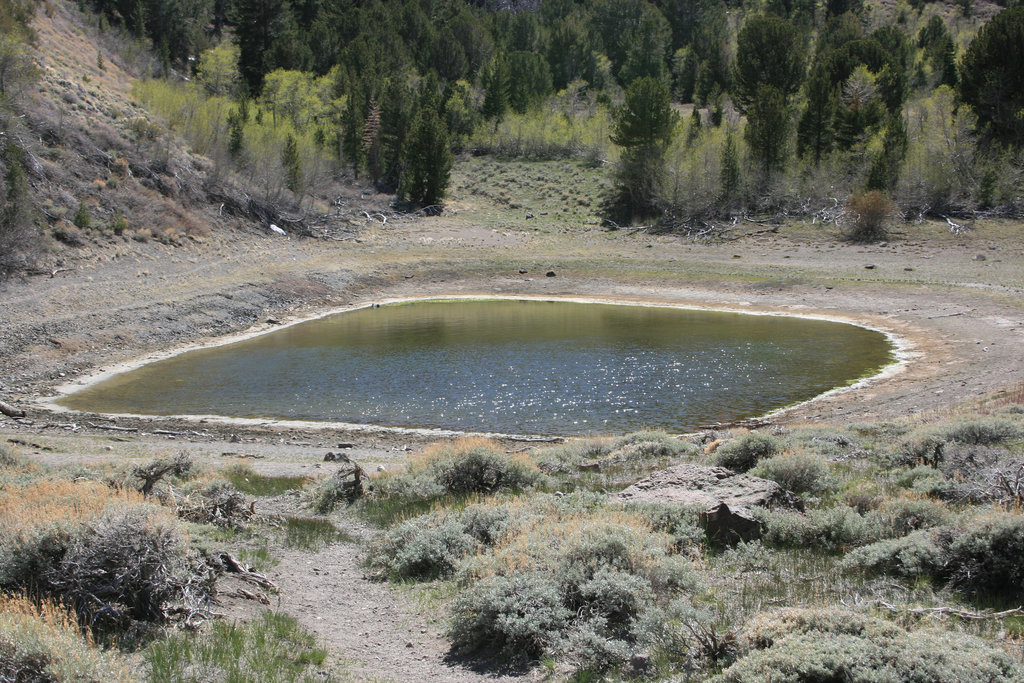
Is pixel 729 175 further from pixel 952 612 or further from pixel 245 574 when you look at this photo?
pixel 245 574

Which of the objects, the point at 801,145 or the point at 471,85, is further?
the point at 471,85

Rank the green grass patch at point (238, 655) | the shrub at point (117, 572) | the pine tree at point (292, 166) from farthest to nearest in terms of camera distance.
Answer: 1. the pine tree at point (292, 166)
2. the shrub at point (117, 572)
3. the green grass patch at point (238, 655)

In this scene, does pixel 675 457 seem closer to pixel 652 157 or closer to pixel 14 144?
pixel 14 144

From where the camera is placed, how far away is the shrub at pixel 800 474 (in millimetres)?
10781

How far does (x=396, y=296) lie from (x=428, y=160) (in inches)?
795

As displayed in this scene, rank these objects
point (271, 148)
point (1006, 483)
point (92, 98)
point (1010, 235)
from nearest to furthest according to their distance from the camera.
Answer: point (1006, 483) → point (1010, 235) → point (92, 98) → point (271, 148)

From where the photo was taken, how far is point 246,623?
718 cm

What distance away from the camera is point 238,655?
21.0 feet

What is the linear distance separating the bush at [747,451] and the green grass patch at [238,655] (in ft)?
25.4

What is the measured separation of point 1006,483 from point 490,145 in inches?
2658

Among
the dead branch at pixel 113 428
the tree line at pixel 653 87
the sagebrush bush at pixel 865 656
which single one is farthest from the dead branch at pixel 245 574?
the tree line at pixel 653 87

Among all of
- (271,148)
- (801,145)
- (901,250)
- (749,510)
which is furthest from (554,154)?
(749,510)

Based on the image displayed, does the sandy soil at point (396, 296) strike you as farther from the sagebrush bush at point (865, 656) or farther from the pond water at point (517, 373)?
the sagebrush bush at point (865, 656)

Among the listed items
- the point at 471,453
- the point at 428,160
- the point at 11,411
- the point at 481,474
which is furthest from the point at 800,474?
the point at 428,160
